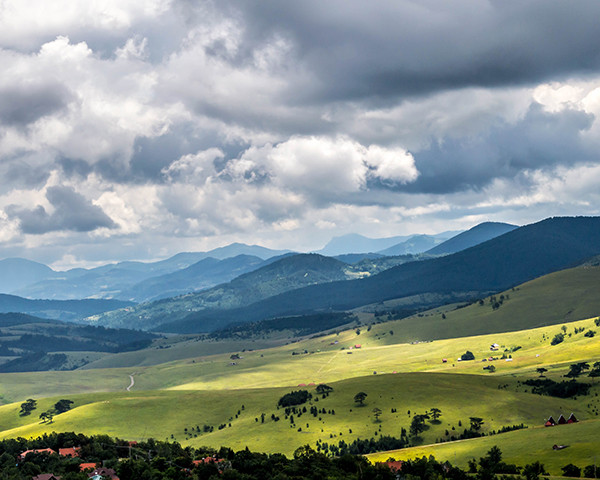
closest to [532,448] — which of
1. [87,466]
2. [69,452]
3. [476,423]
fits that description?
[476,423]

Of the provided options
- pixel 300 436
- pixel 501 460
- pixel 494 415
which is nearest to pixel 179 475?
pixel 501 460

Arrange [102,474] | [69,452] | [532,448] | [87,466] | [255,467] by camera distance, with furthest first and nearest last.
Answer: [69,452], [87,466], [532,448], [102,474], [255,467]

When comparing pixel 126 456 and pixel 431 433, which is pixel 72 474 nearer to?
pixel 126 456

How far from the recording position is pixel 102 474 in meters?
124

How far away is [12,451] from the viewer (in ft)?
526

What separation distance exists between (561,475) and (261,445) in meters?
93.6

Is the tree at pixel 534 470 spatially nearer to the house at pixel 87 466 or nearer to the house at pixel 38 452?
the house at pixel 87 466

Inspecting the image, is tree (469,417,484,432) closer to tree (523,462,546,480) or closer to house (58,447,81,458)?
tree (523,462,546,480)

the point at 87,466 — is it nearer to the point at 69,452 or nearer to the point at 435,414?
the point at 69,452

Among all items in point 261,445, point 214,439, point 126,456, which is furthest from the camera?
point 214,439

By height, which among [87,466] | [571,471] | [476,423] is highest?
[87,466]

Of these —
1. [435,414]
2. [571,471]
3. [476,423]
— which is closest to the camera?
[571,471]

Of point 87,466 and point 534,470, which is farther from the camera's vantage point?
point 87,466

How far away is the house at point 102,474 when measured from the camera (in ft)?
Result: 392
